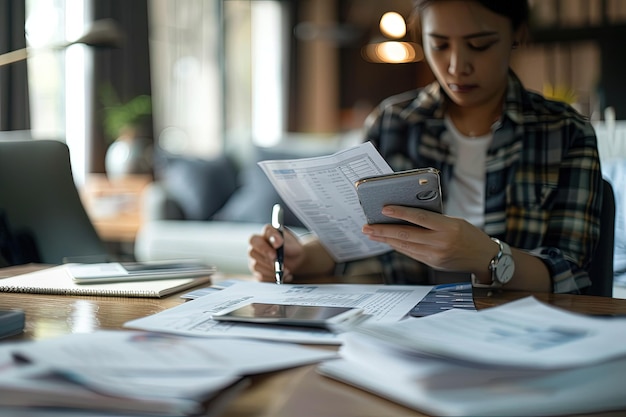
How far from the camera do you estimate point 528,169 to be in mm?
1354

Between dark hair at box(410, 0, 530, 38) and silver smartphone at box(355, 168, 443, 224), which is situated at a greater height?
dark hair at box(410, 0, 530, 38)

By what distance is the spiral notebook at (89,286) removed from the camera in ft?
3.30

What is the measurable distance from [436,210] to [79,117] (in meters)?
3.95

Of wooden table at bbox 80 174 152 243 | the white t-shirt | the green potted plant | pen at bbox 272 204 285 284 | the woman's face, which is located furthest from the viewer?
the green potted plant

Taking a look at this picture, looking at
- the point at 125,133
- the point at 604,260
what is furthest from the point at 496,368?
the point at 125,133

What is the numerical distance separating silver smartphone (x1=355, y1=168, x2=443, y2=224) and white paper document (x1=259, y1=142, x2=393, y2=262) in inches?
2.1

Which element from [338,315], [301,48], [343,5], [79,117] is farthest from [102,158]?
[338,315]

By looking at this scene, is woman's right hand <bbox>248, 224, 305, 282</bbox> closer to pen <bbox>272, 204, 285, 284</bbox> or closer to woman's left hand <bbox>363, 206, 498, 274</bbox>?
pen <bbox>272, 204, 285, 284</bbox>

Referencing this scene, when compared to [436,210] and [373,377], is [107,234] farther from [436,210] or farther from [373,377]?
[373,377]

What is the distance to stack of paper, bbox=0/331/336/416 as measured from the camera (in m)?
0.51

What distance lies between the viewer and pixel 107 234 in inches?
142

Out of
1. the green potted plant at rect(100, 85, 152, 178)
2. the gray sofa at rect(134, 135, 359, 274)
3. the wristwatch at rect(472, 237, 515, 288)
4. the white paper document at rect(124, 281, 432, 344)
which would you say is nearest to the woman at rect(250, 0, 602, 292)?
the wristwatch at rect(472, 237, 515, 288)

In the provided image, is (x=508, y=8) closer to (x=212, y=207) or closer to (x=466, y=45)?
(x=466, y=45)

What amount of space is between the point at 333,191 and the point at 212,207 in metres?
2.70
